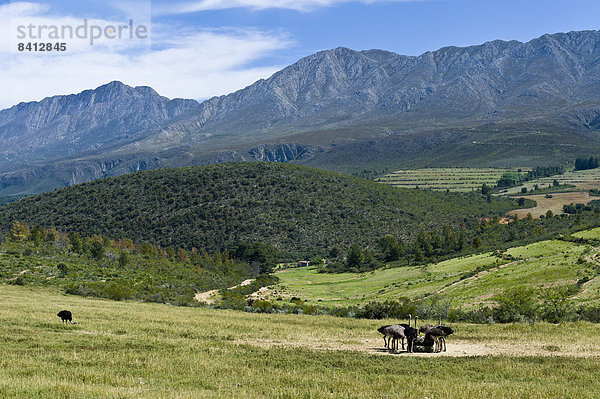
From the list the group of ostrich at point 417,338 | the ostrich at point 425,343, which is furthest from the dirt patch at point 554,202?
the ostrich at point 425,343

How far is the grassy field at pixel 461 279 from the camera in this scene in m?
51.8

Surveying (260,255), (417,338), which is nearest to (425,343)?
(417,338)

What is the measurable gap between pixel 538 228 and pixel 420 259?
88.2 ft

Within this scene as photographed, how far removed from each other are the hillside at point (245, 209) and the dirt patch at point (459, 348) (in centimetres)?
10049

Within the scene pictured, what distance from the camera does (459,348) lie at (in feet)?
77.3

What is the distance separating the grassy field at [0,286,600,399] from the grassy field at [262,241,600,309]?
2343 cm

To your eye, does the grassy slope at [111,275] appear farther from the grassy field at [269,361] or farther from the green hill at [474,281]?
the grassy field at [269,361]

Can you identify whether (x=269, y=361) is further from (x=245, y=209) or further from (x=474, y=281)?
(x=245, y=209)

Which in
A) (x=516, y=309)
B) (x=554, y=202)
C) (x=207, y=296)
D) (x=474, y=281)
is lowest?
(x=207, y=296)

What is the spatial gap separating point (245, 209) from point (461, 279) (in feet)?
294

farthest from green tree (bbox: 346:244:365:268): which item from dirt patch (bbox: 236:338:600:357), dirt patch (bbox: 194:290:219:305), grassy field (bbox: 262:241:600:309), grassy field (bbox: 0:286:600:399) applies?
dirt patch (bbox: 236:338:600:357)

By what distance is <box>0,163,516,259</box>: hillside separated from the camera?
444ft

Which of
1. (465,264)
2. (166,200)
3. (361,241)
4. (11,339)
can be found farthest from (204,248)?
(11,339)

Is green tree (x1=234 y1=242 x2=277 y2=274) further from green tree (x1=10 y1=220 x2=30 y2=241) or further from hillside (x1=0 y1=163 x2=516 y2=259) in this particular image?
green tree (x1=10 y1=220 x2=30 y2=241)
